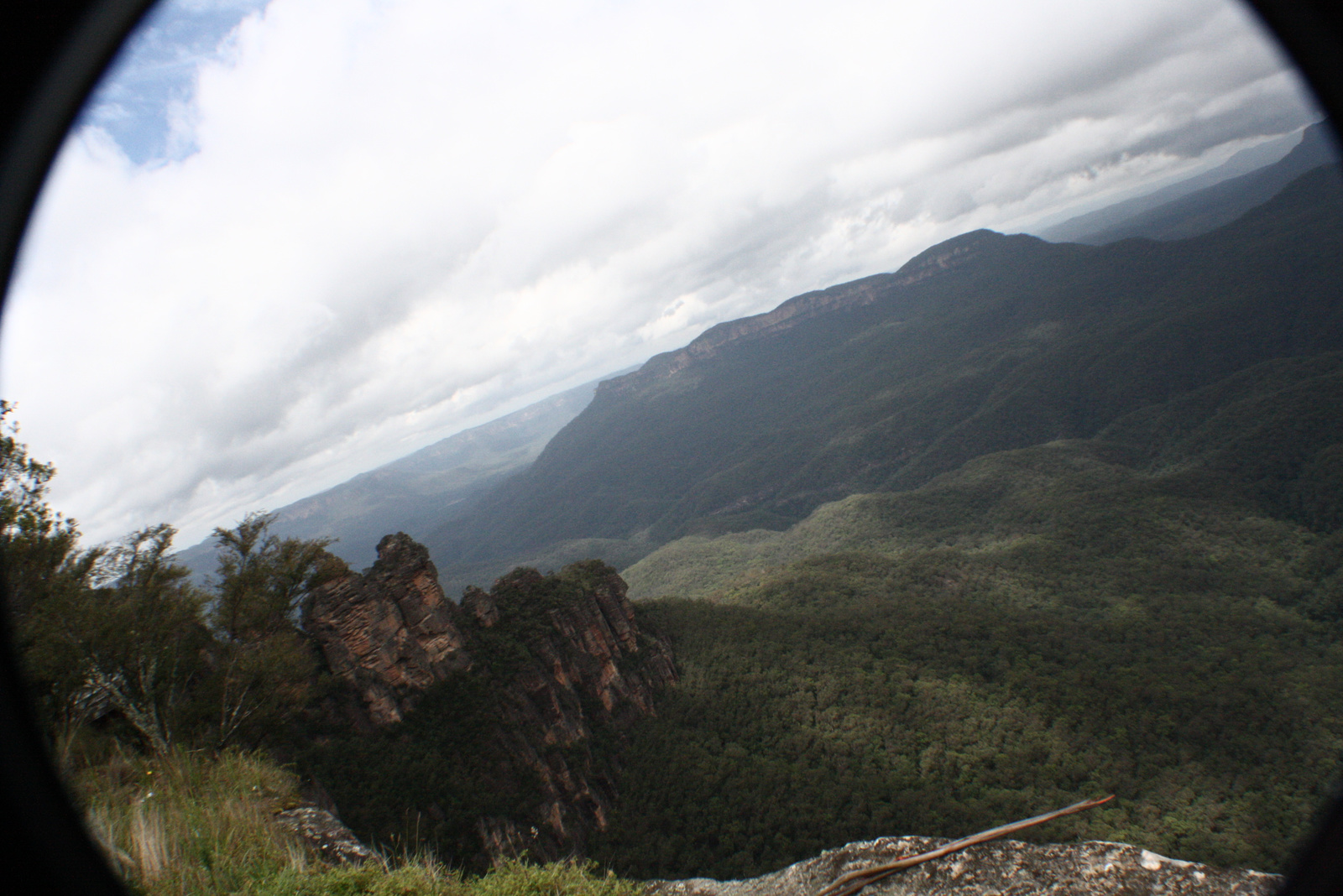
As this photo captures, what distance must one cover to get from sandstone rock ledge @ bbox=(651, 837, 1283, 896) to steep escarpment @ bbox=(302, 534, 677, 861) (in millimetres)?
14711

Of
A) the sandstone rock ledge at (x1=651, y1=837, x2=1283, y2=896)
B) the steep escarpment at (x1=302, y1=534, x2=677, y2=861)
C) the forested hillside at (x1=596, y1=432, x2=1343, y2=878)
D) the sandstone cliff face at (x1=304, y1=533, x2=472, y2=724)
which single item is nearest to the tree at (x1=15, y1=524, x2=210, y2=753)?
the steep escarpment at (x1=302, y1=534, x2=677, y2=861)

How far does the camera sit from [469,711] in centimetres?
2491

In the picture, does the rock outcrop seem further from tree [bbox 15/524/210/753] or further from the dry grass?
tree [bbox 15/524/210/753]

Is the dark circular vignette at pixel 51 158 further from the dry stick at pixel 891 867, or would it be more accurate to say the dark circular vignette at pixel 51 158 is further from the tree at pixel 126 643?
the tree at pixel 126 643

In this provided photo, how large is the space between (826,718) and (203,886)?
35139mm

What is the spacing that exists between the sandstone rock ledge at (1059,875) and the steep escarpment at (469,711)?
14.7 metres

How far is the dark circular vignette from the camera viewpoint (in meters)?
1.30

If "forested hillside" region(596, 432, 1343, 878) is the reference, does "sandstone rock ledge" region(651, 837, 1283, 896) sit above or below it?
above

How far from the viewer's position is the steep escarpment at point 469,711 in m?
19.2

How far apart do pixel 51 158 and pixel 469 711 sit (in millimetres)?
27828

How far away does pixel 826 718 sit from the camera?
110 ft

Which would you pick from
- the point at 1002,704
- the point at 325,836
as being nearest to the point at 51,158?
the point at 325,836

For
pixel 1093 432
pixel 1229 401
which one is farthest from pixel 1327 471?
pixel 1093 432

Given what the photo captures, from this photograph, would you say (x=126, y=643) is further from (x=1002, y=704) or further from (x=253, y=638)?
(x=1002, y=704)
